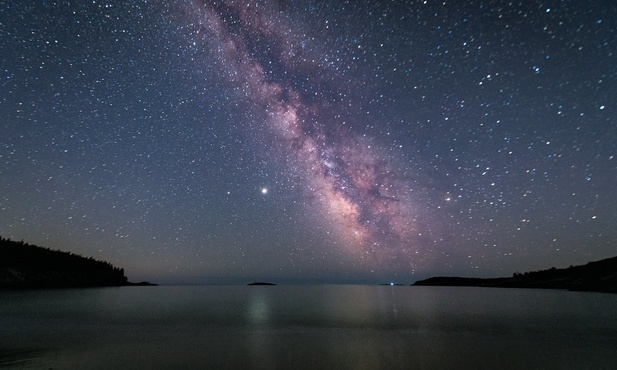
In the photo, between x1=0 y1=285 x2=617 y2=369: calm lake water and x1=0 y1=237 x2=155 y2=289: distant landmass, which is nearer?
x1=0 y1=285 x2=617 y2=369: calm lake water

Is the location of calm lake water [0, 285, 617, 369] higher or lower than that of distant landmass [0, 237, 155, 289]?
lower

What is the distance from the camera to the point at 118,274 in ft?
584

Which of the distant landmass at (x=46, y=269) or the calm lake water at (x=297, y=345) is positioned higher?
the distant landmass at (x=46, y=269)

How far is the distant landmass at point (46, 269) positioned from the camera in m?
114

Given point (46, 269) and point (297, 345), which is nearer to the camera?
point (297, 345)

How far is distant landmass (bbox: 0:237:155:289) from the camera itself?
11369 cm

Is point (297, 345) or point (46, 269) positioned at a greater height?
point (46, 269)

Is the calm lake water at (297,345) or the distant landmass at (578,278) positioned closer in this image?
the calm lake water at (297,345)

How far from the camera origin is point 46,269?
130125 millimetres

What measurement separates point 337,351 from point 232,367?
6.13 m

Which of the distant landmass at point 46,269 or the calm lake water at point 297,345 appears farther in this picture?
the distant landmass at point 46,269

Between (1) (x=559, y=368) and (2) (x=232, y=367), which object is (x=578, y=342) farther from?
(2) (x=232, y=367)

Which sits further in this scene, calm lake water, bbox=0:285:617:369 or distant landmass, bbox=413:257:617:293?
distant landmass, bbox=413:257:617:293

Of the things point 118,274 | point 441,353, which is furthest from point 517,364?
point 118,274
